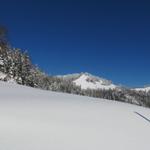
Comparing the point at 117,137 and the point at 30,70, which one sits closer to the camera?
the point at 117,137

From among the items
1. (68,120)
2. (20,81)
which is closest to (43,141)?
(68,120)

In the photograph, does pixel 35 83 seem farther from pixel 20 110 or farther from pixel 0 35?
pixel 20 110

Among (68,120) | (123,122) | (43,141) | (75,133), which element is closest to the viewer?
(43,141)

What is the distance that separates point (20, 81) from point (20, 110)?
46.3 metres

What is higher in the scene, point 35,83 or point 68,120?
point 35,83

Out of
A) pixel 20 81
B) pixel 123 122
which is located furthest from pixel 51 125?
pixel 20 81

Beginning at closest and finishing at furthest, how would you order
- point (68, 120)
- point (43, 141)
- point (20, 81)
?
point (43, 141) < point (68, 120) < point (20, 81)

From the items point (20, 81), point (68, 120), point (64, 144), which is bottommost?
point (64, 144)

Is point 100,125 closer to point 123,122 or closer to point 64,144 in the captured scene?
point 123,122

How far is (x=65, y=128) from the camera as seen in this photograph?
3961mm

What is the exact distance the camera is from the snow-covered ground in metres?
3.58

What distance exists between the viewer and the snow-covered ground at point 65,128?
141 inches

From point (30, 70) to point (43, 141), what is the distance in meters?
49.1

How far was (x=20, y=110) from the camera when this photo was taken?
4.26 metres
